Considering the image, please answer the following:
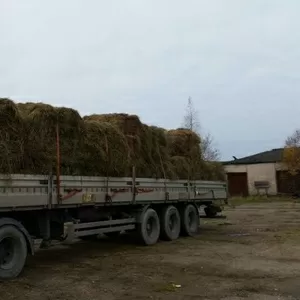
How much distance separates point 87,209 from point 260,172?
39.1m

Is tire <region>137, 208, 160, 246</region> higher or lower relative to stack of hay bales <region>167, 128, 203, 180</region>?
lower

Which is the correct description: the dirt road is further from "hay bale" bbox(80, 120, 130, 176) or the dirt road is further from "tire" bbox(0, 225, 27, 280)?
"hay bale" bbox(80, 120, 130, 176)

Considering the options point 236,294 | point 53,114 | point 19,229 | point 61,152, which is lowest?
point 236,294

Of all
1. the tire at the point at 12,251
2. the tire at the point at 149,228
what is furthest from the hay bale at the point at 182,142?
the tire at the point at 12,251

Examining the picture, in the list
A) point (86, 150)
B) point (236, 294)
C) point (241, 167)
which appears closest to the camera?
point (236, 294)

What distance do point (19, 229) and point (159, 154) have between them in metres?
6.15

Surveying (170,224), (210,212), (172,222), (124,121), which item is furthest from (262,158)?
(124,121)

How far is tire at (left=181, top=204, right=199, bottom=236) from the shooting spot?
50.3 ft

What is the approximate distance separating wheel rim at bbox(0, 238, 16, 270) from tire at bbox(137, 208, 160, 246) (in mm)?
4750

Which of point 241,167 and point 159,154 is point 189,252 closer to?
point 159,154

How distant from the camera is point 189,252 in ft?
39.1

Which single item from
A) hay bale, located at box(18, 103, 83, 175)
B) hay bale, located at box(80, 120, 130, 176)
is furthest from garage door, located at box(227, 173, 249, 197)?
hay bale, located at box(18, 103, 83, 175)

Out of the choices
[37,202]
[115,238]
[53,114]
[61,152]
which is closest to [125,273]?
[37,202]

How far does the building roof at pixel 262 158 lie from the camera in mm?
49016
